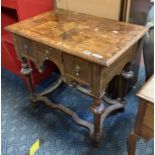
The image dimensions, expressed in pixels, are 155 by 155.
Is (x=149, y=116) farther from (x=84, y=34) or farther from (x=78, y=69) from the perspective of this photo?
(x=84, y=34)

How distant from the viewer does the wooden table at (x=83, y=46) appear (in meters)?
0.97

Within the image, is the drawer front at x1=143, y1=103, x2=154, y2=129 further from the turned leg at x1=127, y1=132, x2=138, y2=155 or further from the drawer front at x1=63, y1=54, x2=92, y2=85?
the drawer front at x1=63, y1=54, x2=92, y2=85

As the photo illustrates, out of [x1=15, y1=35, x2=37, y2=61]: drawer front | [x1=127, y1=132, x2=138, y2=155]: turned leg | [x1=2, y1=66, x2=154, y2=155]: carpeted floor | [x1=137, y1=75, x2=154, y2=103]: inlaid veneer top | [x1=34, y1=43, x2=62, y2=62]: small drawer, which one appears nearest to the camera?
[x1=137, y1=75, x2=154, y2=103]: inlaid veneer top

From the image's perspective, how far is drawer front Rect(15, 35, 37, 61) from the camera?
1201mm

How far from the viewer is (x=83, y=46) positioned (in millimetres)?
1010

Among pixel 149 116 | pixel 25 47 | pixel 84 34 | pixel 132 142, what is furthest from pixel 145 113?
pixel 25 47

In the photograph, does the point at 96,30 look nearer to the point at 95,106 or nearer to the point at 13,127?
the point at 95,106

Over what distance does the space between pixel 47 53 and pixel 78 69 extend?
0.70 ft

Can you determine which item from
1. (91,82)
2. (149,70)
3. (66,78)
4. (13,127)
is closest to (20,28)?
(66,78)

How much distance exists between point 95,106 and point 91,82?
6.6 inches

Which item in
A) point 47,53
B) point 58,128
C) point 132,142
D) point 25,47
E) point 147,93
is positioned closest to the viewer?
point 147,93

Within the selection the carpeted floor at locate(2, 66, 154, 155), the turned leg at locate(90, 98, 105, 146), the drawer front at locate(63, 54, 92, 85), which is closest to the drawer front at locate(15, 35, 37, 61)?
the drawer front at locate(63, 54, 92, 85)

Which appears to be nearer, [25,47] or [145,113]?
[145,113]

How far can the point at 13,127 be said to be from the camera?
155cm
